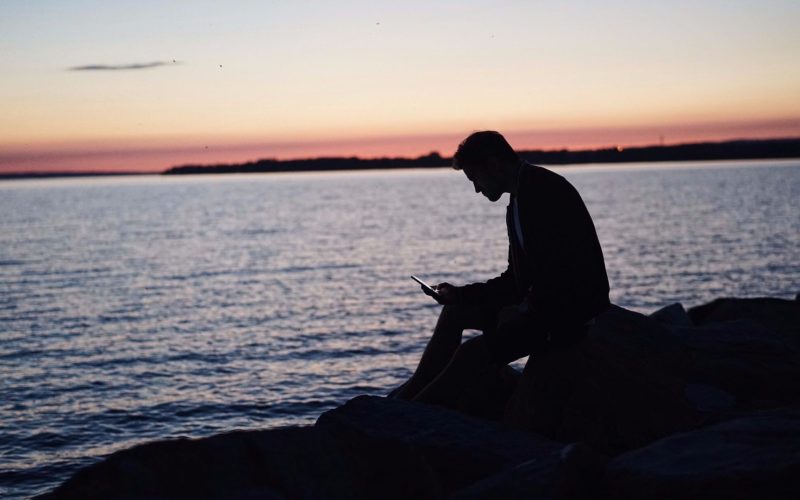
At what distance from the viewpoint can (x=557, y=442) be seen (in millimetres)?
5492

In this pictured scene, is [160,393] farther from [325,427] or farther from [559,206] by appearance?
[559,206]

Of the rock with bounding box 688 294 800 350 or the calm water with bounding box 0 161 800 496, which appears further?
the calm water with bounding box 0 161 800 496

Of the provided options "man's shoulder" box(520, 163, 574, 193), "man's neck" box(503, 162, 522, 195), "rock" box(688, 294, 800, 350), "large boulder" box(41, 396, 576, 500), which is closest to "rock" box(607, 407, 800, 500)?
"large boulder" box(41, 396, 576, 500)

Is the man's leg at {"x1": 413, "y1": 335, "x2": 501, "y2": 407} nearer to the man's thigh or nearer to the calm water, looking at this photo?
the man's thigh

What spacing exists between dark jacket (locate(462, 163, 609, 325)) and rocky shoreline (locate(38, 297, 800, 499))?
1.56 ft

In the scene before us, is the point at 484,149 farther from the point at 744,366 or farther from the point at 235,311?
the point at 235,311

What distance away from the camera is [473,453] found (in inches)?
207

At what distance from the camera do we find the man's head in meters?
5.20

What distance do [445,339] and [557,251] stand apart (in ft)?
6.26

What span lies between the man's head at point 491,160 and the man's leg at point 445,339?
1370 millimetres

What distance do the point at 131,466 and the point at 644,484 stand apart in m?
2.88

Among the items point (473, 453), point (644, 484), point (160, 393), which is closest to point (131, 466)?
point (473, 453)

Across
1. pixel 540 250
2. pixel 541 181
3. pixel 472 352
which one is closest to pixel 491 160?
pixel 541 181

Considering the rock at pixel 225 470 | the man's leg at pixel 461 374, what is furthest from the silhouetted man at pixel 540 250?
the rock at pixel 225 470
